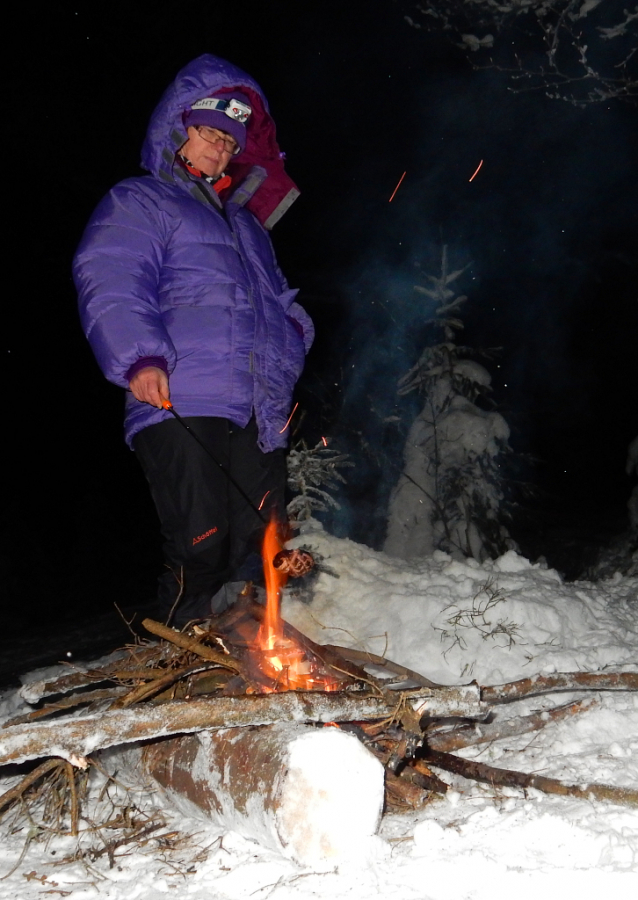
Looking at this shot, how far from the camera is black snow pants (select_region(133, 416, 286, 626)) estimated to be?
326 cm

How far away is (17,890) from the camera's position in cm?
203

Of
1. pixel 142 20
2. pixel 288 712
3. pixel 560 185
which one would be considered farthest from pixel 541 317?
pixel 288 712

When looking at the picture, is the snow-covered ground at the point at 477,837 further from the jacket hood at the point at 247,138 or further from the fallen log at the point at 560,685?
the jacket hood at the point at 247,138

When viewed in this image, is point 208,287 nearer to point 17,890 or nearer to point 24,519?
point 17,890

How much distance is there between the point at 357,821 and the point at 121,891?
71 cm

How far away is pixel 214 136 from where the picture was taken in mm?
3715

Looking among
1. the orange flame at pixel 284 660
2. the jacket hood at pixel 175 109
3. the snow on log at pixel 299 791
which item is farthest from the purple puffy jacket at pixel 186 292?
the snow on log at pixel 299 791

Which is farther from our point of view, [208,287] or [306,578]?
[306,578]

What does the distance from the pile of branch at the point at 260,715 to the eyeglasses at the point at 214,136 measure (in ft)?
8.27

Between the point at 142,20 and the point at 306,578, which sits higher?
the point at 142,20

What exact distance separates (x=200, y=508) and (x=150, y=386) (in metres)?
0.63

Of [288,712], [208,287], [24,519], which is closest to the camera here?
[288,712]

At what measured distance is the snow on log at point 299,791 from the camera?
1.99 m

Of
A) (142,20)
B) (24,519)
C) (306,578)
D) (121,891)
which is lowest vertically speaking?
(24,519)
